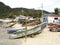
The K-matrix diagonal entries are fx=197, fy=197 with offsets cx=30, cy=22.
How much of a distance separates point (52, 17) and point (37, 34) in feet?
62.4

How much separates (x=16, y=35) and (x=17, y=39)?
54 centimetres

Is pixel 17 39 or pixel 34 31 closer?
pixel 17 39

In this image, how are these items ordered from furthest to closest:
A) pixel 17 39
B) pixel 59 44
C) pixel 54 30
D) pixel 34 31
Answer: pixel 54 30 → pixel 34 31 → pixel 17 39 → pixel 59 44

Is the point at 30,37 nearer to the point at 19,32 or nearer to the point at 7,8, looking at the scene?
the point at 19,32

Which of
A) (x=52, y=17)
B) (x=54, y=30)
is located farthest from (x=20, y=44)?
(x=52, y=17)

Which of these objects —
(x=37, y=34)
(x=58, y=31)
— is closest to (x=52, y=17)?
(x=58, y=31)

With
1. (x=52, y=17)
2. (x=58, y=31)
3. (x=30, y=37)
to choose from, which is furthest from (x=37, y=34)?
(x=52, y=17)

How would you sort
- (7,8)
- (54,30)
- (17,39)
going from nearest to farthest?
(17,39)
(54,30)
(7,8)

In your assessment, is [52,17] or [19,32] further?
[52,17]

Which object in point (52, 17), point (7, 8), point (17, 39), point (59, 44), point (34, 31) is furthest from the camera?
point (7, 8)

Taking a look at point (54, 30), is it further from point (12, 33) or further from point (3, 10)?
point (3, 10)

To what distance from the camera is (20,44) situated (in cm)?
1816

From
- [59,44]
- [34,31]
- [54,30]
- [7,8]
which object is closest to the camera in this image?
[59,44]

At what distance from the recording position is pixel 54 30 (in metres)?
27.2
